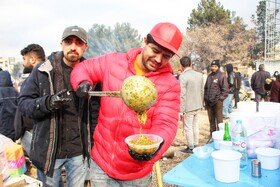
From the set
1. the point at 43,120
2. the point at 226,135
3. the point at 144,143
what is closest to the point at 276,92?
the point at 226,135

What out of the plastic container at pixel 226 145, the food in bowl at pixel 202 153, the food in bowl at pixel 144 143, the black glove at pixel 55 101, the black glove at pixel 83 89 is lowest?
the food in bowl at pixel 202 153

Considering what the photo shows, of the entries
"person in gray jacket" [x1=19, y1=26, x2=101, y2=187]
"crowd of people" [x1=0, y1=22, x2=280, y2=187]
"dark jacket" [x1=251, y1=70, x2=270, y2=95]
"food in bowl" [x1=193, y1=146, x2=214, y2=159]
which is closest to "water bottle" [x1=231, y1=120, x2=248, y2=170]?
"food in bowl" [x1=193, y1=146, x2=214, y2=159]

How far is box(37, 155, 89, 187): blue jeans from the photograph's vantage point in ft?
8.21

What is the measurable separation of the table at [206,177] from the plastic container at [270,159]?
1.7 inches

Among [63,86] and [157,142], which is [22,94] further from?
[157,142]

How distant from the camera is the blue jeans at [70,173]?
8.21 feet

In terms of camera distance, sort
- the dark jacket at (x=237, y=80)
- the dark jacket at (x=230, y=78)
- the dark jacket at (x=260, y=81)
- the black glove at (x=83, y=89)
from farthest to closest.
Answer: the dark jacket at (x=237, y=80) → the dark jacket at (x=260, y=81) → the dark jacket at (x=230, y=78) → the black glove at (x=83, y=89)

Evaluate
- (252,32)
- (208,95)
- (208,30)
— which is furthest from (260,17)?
(208,95)

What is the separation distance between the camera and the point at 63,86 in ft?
8.12

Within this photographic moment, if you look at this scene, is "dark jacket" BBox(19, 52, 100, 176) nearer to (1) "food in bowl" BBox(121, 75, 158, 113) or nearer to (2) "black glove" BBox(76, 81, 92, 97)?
(2) "black glove" BBox(76, 81, 92, 97)

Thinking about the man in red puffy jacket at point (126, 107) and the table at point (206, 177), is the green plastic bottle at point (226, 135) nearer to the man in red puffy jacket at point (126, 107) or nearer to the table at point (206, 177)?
the table at point (206, 177)

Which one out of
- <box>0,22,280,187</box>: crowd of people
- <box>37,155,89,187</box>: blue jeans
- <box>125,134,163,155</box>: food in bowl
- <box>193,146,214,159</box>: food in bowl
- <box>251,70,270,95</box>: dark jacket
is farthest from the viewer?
<box>251,70,270,95</box>: dark jacket

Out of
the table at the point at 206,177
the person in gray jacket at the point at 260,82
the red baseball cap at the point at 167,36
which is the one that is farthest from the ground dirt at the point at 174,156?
the person in gray jacket at the point at 260,82

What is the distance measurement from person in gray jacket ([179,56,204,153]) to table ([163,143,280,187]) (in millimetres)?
3452
